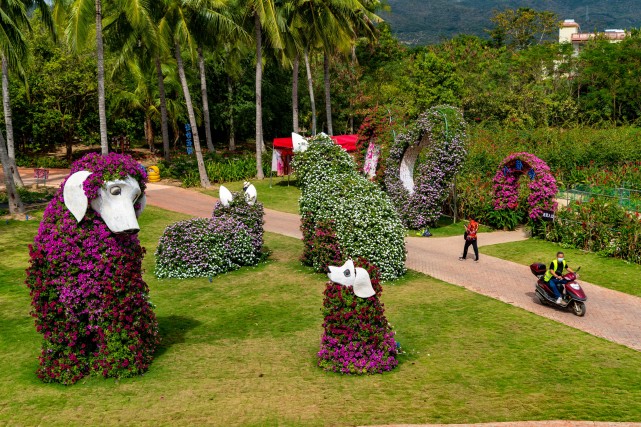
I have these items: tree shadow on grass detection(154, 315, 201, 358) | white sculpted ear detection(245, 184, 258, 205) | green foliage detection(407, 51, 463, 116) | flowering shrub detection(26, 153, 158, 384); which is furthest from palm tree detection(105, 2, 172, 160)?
green foliage detection(407, 51, 463, 116)

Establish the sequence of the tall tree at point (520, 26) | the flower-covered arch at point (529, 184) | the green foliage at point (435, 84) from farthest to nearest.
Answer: the tall tree at point (520, 26)
the green foliage at point (435, 84)
the flower-covered arch at point (529, 184)

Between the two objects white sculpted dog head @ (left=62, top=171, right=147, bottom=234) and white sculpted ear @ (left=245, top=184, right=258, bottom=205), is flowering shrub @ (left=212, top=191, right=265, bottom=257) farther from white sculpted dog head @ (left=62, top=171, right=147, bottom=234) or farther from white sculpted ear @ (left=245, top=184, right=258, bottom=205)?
white sculpted dog head @ (left=62, top=171, right=147, bottom=234)

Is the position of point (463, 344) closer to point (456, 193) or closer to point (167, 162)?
point (456, 193)

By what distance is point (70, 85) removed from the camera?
1350 inches

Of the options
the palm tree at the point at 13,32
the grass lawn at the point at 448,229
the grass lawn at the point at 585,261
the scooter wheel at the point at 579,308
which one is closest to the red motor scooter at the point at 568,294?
the scooter wheel at the point at 579,308

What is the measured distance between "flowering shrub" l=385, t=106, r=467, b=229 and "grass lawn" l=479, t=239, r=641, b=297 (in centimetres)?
269

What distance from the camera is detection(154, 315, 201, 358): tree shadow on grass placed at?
10.8 m

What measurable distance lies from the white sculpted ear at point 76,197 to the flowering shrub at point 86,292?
11 centimetres

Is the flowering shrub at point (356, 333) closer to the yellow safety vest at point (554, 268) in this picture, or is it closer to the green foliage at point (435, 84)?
the yellow safety vest at point (554, 268)

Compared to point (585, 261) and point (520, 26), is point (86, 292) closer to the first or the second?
point (585, 261)

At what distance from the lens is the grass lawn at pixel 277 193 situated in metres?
25.4

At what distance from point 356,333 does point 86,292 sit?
4227 mm

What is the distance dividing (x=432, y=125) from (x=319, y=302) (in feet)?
29.9

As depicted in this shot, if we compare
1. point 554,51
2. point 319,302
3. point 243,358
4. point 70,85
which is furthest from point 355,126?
point 243,358
